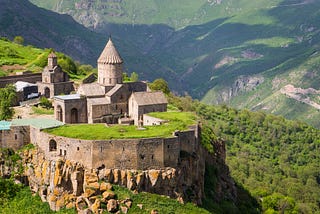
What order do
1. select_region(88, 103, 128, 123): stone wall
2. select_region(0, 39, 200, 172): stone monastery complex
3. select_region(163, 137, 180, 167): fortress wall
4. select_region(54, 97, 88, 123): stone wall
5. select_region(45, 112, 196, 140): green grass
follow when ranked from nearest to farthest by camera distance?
select_region(0, 39, 200, 172): stone monastery complex
select_region(45, 112, 196, 140): green grass
select_region(163, 137, 180, 167): fortress wall
select_region(54, 97, 88, 123): stone wall
select_region(88, 103, 128, 123): stone wall

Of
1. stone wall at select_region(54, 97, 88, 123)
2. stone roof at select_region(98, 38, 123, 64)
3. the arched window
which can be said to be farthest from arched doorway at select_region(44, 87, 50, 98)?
the arched window

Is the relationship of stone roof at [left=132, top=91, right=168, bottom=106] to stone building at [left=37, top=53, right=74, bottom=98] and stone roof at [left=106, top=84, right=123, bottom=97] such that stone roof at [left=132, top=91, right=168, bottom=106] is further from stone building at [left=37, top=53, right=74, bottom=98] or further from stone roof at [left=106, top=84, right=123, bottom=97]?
stone building at [left=37, top=53, right=74, bottom=98]

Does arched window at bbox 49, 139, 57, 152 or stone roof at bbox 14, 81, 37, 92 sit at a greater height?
stone roof at bbox 14, 81, 37, 92

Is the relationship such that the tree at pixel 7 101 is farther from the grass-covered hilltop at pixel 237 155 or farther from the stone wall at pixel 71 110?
the grass-covered hilltop at pixel 237 155

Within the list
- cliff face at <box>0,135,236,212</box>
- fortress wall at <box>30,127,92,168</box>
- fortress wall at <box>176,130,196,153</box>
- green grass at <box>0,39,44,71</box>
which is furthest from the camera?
green grass at <box>0,39,44,71</box>

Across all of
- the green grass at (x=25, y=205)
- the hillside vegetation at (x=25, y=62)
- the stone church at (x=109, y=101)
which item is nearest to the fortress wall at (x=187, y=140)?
the stone church at (x=109, y=101)

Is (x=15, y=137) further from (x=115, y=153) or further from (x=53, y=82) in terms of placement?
(x=53, y=82)

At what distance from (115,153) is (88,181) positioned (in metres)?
3.70

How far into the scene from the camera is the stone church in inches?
2584

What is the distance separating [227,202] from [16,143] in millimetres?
27575

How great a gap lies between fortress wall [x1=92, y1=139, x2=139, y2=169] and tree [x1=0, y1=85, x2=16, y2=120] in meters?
18.2

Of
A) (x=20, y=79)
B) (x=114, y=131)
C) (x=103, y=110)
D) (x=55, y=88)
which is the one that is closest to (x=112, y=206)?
(x=114, y=131)

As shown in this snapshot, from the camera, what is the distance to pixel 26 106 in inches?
2977

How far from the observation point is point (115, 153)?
53.8 metres
